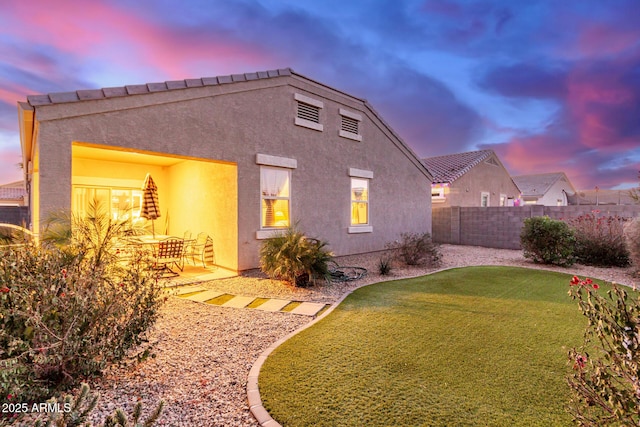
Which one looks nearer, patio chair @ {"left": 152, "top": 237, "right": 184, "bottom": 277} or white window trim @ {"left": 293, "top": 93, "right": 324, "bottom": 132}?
patio chair @ {"left": 152, "top": 237, "right": 184, "bottom": 277}

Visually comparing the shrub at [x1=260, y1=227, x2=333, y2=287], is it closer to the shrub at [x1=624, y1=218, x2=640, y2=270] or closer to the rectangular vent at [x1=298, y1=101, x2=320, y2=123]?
the rectangular vent at [x1=298, y1=101, x2=320, y2=123]

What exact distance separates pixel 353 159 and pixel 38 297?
1093cm

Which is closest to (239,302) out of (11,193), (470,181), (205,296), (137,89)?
(205,296)

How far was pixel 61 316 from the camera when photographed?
2.99m

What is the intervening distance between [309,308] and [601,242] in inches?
448

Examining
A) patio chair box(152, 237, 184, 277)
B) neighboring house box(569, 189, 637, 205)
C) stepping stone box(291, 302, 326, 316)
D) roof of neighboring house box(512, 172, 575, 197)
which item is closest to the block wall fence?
stepping stone box(291, 302, 326, 316)

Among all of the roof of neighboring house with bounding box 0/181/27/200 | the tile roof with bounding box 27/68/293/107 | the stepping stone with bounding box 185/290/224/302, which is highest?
the tile roof with bounding box 27/68/293/107

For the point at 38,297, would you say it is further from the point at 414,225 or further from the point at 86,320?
the point at 414,225

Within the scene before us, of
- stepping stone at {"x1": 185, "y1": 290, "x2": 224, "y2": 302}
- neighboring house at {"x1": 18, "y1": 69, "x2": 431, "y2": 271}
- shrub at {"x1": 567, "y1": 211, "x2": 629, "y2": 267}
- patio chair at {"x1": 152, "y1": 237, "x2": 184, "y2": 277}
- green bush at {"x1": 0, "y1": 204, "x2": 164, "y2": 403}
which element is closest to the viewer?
green bush at {"x1": 0, "y1": 204, "x2": 164, "y2": 403}

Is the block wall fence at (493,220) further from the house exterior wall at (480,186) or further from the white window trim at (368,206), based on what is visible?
the white window trim at (368,206)

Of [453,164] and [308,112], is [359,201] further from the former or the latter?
[453,164]

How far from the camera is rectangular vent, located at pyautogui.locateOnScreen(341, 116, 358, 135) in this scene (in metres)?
12.4

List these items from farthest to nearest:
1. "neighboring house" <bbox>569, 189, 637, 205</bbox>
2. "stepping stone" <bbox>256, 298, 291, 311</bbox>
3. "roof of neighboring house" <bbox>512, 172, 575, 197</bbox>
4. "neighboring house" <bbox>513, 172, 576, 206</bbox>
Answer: "neighboring house" <bbox>569, 189, 637, 205</bbox>
"roof of neighboring house" <bbox>512, 172, 575, 197</bbox>
"neighboring house" <bbox>513, 172, 576, 206</bbox>
"stepping stone" <bbox>256, 298, 291, 311</bbox>

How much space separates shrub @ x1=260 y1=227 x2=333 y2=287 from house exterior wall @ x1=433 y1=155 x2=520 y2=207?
15.2 m
